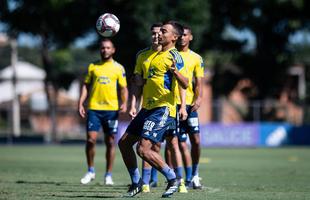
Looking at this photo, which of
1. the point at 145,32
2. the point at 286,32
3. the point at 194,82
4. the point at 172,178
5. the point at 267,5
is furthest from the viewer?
the point at 286,32

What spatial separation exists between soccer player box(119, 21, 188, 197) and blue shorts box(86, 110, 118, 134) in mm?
3512

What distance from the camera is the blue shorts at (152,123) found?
36.4 ft

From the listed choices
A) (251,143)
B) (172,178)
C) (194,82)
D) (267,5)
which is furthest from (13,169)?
(267,5)

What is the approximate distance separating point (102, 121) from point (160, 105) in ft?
13.3

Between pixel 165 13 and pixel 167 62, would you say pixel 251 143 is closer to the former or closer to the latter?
pixel 165 13

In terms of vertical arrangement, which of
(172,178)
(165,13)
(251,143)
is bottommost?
(251,143)

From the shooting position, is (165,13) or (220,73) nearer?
(165,13)

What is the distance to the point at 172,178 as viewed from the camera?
11.1 meters

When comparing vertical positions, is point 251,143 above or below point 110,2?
below

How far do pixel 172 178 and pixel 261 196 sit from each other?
4.55ft

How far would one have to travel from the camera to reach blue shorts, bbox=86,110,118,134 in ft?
49.3

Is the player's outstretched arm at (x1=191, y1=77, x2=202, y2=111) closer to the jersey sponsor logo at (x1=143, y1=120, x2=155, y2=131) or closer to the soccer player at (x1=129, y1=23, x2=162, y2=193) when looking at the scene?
the soccer player at (x1=129, y1=23, x2=162, y2=193)

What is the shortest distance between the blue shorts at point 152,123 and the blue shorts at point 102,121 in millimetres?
3585

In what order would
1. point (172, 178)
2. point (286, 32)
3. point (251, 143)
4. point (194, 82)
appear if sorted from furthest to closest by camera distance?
1. point (286, 32)
2. point (251, 143)
3. point (194, 82)
4. point (172, 178)
